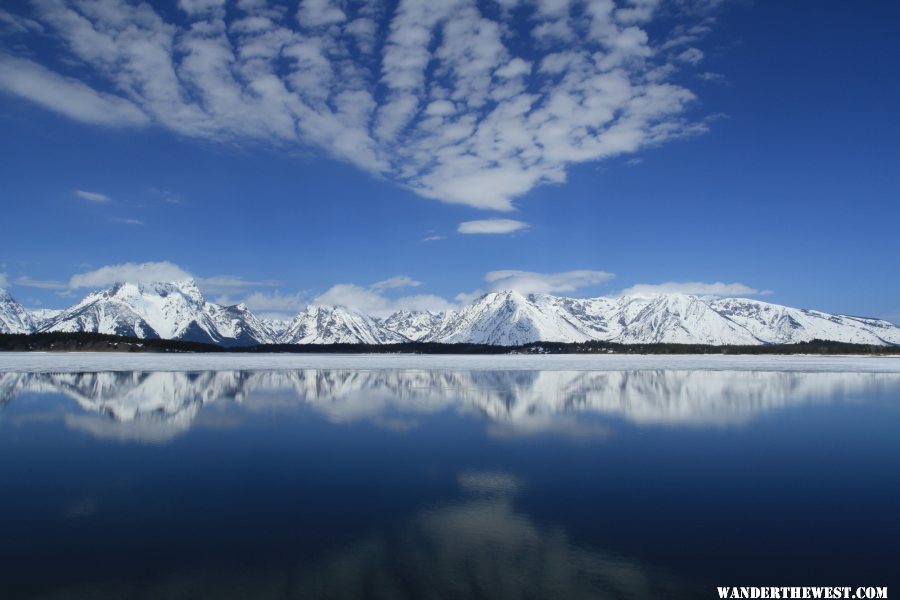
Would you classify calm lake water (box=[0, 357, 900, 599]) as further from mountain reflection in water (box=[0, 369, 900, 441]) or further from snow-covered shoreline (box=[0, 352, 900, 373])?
snow-covered shoreline (box=[0, 352, 900, 373])

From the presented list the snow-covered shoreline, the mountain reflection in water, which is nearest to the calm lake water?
the mountain reflection in water

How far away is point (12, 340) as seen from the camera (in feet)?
572

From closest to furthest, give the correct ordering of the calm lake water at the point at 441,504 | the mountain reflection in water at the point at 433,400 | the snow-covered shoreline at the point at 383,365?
the calm lake water at the point at 441,504, the mountain reflection in water at the point at 433,400, the snow-covered shoreline at the point at 383,365

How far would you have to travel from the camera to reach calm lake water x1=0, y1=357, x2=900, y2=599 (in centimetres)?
972

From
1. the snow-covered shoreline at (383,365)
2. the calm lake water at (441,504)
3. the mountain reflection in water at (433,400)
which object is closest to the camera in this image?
the calm lake water at (441,504)

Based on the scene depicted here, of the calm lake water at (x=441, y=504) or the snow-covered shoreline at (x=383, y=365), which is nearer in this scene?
the calm lake water at (x=441, y=504)

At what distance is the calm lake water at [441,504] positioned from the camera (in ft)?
31.9

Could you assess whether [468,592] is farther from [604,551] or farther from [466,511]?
[466,511]

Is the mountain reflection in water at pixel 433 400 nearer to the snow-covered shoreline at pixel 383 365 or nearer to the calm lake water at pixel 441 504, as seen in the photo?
the calm lake water at pixel 441 504

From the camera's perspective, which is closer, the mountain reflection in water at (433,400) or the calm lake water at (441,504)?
the calm lake water at (441,504)

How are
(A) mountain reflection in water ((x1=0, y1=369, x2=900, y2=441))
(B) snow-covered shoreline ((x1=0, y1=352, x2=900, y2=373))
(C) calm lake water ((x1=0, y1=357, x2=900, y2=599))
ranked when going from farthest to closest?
(B) snow-covered shoreline ((x1=0, y1=352, x2=900, y2=373)) < (A) mountain reflection in water ((x1=0, y1=369, x2=900, y2=441)) < (C) calm lake water ((x1=0, y1=357, x2=900, y2=599))

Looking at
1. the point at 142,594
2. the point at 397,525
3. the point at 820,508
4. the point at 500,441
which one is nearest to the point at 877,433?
the point at 820,508

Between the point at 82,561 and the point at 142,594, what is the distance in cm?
217

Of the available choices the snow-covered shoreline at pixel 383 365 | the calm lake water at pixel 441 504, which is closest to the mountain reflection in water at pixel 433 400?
the calm lake water at pixel 441 504
